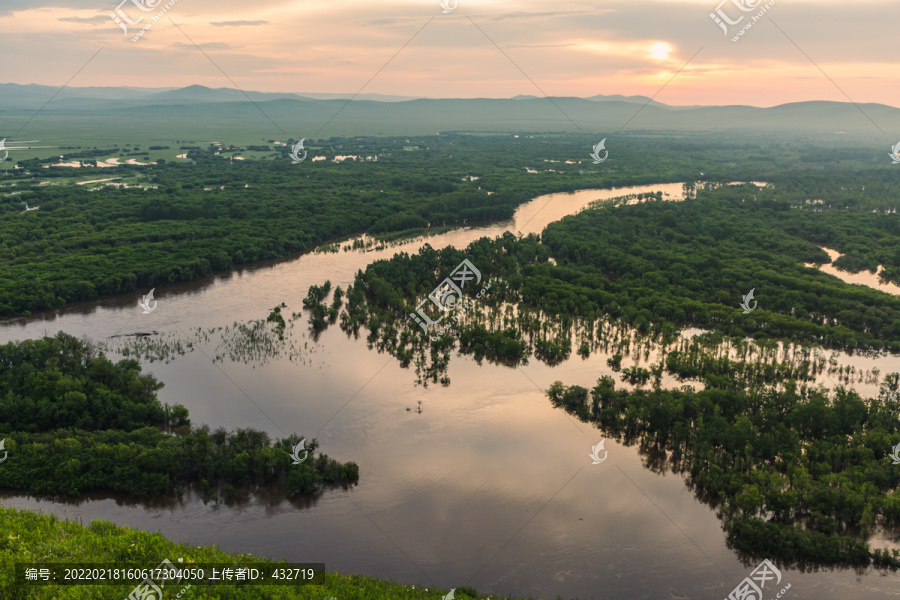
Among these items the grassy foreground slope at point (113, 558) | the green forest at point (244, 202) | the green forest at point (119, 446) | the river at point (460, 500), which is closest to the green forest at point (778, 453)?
the river at point (460, 500)

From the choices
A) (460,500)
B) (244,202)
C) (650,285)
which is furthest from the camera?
(244,202)

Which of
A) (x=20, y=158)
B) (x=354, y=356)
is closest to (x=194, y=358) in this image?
(x=354, y=356)

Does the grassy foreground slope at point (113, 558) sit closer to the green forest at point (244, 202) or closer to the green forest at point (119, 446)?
the green forest at point (119, 446)

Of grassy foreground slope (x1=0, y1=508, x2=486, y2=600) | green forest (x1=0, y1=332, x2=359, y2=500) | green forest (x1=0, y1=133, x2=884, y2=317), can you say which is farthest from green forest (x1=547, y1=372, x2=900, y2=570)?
green forest (x1=0, y1=133, x2=884, y2=317)

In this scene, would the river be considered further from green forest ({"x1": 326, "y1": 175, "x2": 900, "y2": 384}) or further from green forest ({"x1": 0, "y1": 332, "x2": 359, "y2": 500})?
green forest ({"x1": 326, "y1": 175, "x2": 900, "y2": 384})

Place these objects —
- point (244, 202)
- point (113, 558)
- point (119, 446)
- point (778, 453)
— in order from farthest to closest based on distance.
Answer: point (244, 202), point (778, 453), point (119, 446), point (113, 558)

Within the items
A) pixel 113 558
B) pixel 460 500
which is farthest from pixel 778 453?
pixel 113 558

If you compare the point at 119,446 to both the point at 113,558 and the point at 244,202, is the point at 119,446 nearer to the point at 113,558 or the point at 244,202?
the point at 113,558
